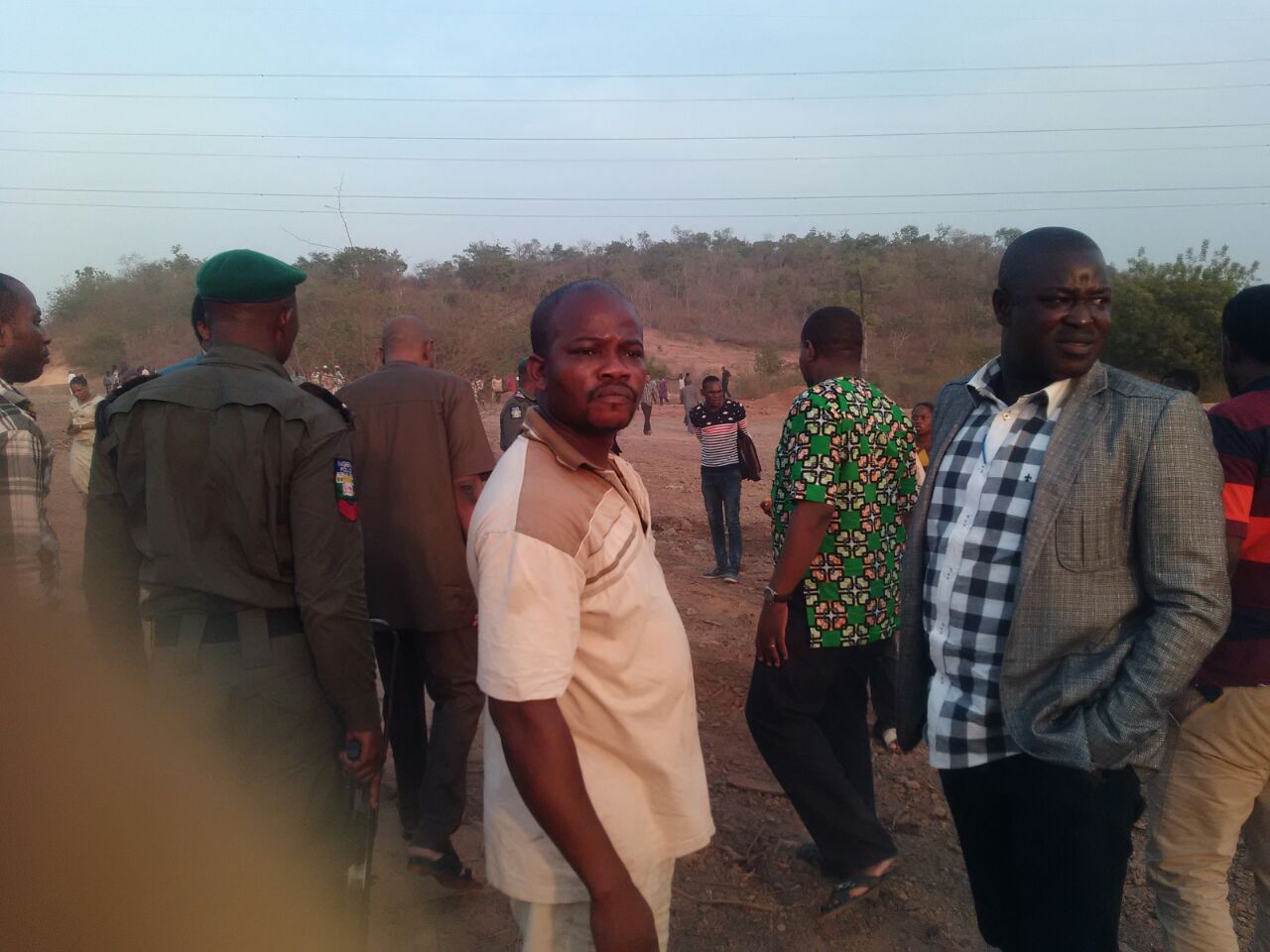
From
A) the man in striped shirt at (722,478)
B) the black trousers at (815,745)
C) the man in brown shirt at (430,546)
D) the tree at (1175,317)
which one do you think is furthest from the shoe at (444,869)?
the tree at (1175,317)

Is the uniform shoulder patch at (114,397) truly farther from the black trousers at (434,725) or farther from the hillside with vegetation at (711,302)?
the hillside with vegetation at (711,302)

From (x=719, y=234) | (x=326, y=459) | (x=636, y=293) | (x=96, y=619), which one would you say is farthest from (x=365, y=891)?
(x=719, y=234)

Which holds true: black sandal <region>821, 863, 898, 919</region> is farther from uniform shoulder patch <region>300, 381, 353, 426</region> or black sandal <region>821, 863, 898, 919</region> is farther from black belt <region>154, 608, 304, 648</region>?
uniform shoulder patch <region>300, 381, 353, 426</region>

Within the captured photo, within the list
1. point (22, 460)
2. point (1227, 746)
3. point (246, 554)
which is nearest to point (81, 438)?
point (22, 460)

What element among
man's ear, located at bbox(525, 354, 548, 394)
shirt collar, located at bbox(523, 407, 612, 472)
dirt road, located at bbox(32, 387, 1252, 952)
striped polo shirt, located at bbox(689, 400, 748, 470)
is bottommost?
dirt road, located at bbox(32, 387, 1252, 952)

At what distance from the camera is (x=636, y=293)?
184 feet

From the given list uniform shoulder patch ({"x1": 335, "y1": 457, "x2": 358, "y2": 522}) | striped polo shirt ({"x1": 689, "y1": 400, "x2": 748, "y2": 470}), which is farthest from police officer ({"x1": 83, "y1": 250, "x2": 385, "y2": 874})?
striped polo shirt ({"x1": 689, "y1": 400, "x2": 748, "y2": 470})

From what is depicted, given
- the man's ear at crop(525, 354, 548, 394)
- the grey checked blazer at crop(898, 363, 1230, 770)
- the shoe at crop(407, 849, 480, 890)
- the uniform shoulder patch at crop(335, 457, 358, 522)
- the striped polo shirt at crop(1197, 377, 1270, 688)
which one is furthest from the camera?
the shoe at crop(407, 849, 480, 890)

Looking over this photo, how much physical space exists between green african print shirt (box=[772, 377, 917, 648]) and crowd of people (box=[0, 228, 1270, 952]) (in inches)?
0.9

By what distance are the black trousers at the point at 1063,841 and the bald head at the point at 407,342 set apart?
2.57 m

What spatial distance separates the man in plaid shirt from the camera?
3025 mm

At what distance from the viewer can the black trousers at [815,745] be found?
3131 millimetres

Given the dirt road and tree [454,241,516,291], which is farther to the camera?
tree [454,241,516,291]

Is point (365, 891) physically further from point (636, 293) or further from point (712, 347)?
point (636, 293)
